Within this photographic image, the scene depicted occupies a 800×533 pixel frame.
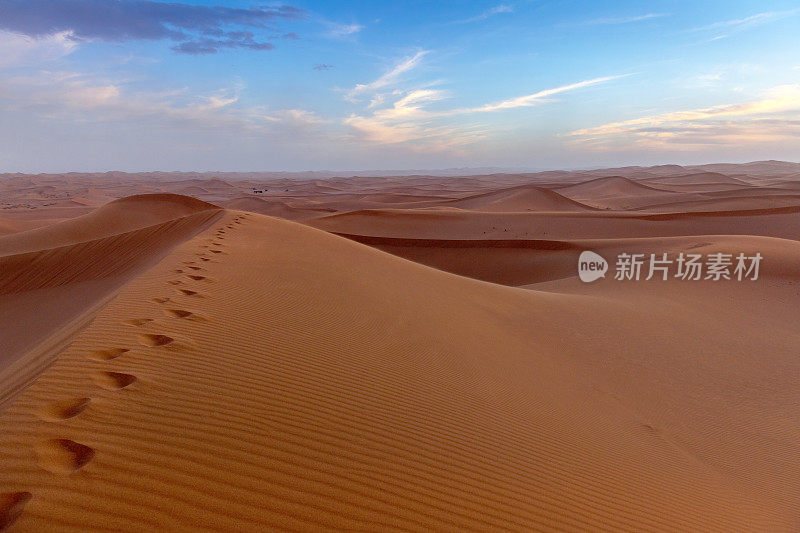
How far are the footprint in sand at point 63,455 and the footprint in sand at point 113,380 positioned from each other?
1.93 ft

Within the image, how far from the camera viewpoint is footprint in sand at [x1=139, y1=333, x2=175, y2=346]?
11.4 feet

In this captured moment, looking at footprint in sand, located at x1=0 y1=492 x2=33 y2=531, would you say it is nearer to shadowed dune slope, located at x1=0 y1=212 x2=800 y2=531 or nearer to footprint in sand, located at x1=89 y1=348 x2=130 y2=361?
shadowed dune slope, located at x1=0 y1=212 x2=800 y2=531

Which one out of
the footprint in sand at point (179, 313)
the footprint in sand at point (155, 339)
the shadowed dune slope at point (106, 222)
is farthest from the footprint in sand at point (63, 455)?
the shadowed dune slope at point (106, 222)

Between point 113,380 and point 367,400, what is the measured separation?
162cm

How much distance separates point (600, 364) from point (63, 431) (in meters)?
6.50

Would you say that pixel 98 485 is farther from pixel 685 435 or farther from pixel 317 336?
pixel 685 435

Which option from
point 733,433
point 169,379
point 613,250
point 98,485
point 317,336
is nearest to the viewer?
point 98,485

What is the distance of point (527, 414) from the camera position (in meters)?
4.10

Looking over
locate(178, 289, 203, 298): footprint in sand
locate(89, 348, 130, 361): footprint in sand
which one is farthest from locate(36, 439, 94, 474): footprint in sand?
locate(178, 289, 203, 298): footprint in sand

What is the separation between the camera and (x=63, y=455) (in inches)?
79.6

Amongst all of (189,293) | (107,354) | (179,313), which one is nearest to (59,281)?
(189,293)

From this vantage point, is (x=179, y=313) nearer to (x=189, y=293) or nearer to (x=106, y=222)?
(x=189, y=293)

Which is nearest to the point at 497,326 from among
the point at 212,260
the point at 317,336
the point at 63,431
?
the point at 317,336

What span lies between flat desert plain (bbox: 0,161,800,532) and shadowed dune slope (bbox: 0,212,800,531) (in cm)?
2
